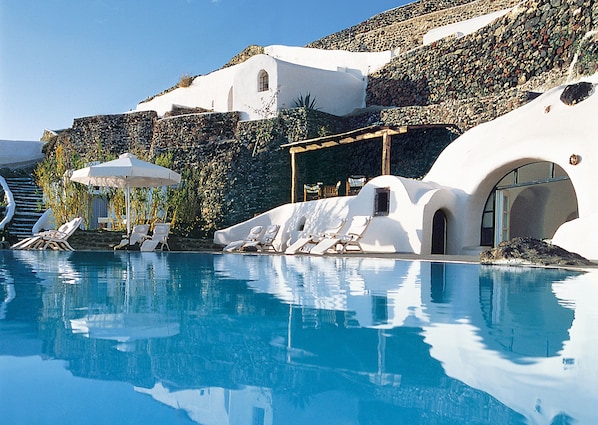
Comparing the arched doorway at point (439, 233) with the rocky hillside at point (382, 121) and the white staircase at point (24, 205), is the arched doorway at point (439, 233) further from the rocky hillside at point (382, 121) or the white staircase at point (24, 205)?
the white staircase at point (24, 205)

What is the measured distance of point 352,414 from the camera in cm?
224

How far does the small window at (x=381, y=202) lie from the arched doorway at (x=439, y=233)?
1400mm

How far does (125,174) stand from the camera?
549 inches

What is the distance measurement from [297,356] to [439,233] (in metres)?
11.9

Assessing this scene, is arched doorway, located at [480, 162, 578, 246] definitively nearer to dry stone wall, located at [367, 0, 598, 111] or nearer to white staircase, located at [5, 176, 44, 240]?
dry stone wall, located at [367, 0, 598, 111]

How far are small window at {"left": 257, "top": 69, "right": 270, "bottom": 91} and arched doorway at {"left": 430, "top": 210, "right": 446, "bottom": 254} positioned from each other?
1125 cm

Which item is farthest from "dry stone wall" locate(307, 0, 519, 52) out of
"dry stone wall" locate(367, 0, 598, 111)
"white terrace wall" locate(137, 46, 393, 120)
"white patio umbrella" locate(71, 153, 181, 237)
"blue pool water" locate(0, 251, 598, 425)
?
"blue pool water" locate(0, 251, 598, 425)

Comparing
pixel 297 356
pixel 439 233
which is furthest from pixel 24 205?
pixel 297 356

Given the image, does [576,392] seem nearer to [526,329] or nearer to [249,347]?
[526,329]

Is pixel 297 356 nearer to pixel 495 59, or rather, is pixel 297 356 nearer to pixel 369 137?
pixel 369 137

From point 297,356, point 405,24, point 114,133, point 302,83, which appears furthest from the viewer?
point 405,24

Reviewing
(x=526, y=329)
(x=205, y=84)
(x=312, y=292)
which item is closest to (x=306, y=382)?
(x=526, y=329)

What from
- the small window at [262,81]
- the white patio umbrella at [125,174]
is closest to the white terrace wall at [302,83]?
the small window at [262,81]

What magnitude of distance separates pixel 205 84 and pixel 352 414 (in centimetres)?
2778
